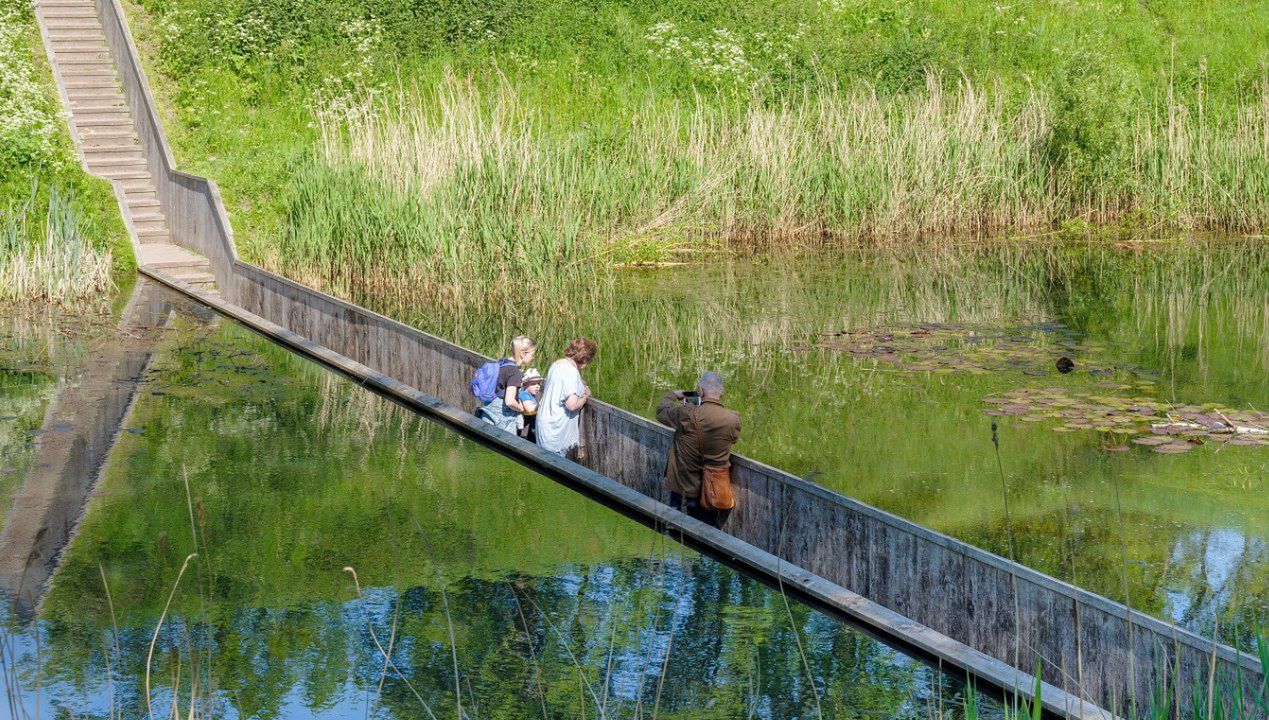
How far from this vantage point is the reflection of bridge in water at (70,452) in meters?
8.10

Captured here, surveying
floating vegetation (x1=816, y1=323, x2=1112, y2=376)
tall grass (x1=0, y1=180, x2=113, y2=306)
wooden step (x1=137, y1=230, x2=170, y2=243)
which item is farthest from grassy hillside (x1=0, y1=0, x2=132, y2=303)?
floating vegetation (x1=816, y1=323, x2=1112, y2=376)

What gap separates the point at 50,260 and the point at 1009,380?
10956 mm

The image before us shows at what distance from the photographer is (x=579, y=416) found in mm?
10141

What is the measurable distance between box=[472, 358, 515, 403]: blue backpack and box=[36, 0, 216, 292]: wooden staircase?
900 centimetres

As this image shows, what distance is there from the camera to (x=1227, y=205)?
21.7 metres

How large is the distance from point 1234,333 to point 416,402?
8.87 m

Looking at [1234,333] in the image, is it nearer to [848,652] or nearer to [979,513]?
[979,513]

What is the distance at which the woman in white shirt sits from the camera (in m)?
9.88

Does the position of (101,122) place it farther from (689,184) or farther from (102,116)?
(689,184)

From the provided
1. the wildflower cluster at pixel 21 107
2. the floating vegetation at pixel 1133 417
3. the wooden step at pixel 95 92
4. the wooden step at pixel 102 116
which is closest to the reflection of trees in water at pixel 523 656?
the floating vegetation at pixel 1133 417

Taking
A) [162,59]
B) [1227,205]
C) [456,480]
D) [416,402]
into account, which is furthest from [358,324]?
[1227,205]

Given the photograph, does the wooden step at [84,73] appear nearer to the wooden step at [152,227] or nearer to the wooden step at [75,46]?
the wooden step at [75,46]

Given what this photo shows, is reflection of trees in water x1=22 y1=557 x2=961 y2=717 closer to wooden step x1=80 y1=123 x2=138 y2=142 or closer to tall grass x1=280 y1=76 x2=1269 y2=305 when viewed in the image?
tall grass x1=280 y1=76 x2=1269 y2=305

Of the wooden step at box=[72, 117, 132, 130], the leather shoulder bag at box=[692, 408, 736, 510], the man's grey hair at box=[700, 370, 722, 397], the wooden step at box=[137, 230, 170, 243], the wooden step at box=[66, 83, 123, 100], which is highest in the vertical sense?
the wooden step at box=[66, 83, 123, 100]
